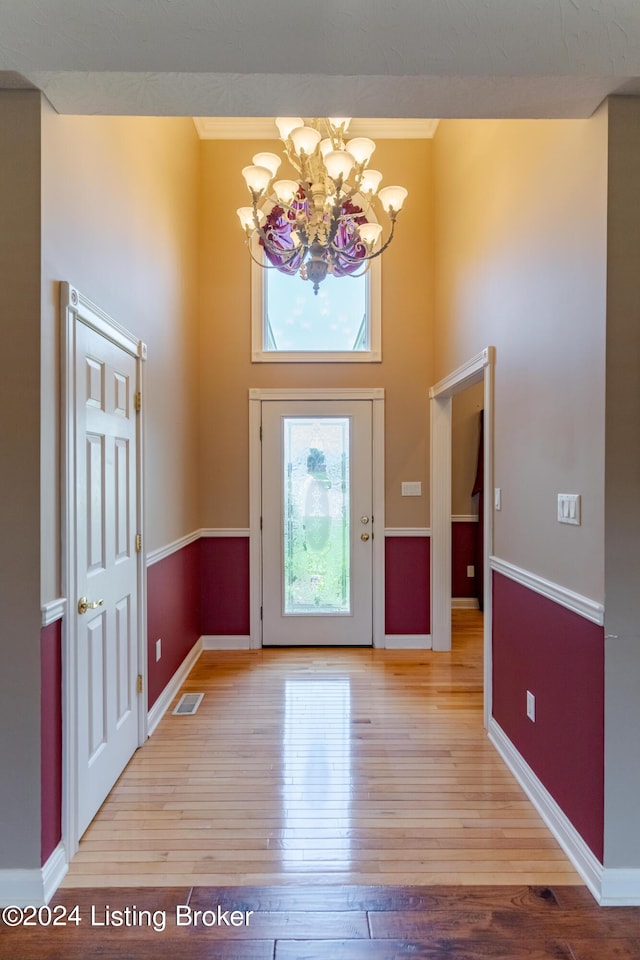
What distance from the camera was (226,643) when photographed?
401 centimetres

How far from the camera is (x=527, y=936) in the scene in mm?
1504

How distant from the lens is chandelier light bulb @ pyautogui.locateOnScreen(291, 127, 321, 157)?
2.37m

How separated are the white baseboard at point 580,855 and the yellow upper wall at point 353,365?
2.12 meters

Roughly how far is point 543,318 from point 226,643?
3.29m

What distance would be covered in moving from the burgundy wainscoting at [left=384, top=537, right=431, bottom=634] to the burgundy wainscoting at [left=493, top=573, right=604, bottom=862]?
1.47m

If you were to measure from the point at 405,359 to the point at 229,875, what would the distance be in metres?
3.46

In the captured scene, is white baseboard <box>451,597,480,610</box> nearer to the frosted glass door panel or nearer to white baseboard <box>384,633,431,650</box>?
white baseboard <box>384,633,431,650</box>

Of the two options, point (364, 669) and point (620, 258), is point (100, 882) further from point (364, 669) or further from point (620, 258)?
point (620, 258)

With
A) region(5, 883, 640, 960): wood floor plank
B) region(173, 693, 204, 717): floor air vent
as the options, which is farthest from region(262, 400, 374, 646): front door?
region(5, 883, 640, 960): wood floor plank

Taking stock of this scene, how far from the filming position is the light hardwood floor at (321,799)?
68.9 inches

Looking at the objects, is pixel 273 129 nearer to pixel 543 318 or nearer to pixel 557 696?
pixel 543 318

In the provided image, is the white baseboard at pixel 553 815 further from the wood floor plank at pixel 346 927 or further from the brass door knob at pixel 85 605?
the brass door knob at pixel 85 605

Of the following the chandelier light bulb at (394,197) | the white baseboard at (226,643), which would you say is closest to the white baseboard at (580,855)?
the white baseboard at (226,643)

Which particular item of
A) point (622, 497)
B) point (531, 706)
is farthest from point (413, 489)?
point (622, 497)
